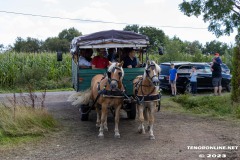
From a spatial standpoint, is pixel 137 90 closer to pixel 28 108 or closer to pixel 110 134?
pixel 110 134

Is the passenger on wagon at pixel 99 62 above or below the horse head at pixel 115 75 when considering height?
above

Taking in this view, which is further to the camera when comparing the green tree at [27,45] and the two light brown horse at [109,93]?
the green tree at [27,45]

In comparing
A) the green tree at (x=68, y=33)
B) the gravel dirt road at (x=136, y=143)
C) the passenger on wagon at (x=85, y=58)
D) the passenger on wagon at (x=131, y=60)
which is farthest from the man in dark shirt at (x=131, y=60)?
the green tree at (x=68, y=33)

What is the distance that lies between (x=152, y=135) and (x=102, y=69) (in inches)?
117

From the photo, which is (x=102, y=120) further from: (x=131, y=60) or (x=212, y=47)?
(x=212, y=47)

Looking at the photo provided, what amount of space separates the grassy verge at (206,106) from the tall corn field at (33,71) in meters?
9.63

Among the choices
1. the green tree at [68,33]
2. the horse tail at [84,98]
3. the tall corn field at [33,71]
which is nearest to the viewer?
the horse tail at [84,98]

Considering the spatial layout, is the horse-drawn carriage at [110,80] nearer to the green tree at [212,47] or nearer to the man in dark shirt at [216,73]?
the man in dark shirt at [216,73]

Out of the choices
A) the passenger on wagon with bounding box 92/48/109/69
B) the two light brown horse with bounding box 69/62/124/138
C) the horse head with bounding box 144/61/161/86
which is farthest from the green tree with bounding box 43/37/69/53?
the horse head with bounding box 144/61/161/86

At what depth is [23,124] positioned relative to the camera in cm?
941

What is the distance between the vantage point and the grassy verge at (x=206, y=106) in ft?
40.8

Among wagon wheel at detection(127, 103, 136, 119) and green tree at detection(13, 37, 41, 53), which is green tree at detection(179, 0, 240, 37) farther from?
green tree at detection(13, 37, 41, 53)

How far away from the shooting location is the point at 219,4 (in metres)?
14.6

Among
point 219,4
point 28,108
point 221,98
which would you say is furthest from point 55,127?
point 219,4
